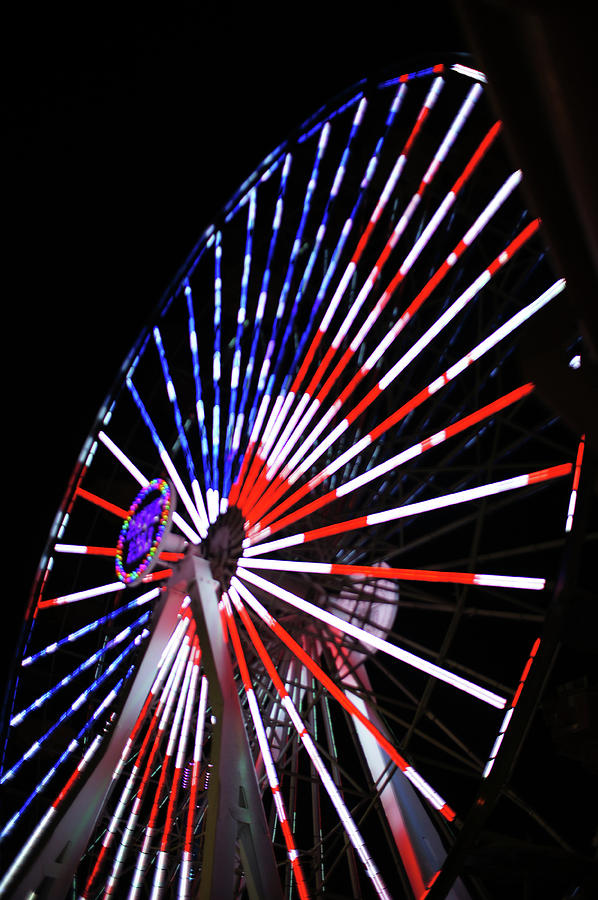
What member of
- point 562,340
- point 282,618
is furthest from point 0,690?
point 562,340

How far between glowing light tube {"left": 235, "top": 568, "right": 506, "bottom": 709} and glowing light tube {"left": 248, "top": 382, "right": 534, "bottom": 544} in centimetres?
55

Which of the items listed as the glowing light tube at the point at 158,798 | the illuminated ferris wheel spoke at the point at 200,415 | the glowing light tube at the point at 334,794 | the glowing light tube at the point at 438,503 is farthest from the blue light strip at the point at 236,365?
the glowing light tube at the point at 158,798

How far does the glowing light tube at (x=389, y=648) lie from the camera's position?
6.43 metres

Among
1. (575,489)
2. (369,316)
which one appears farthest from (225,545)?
(575,489)

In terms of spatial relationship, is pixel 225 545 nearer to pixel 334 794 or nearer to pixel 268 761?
pixel 268 761

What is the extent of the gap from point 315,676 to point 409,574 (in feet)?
4.94

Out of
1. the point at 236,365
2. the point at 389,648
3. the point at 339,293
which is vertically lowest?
the point at 389,648

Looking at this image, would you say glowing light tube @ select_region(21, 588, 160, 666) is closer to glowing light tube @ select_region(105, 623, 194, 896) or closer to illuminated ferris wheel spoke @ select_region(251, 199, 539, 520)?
glowing light tube @ select_region(105, 623, 194, 896)

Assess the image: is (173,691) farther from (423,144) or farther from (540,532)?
(423,144)

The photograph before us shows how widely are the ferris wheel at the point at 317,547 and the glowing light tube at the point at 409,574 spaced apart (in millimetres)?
37

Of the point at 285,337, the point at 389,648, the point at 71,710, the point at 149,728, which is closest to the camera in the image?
the point at 389,648

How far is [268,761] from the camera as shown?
7.50 meters

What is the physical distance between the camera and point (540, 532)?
1182 centimetres

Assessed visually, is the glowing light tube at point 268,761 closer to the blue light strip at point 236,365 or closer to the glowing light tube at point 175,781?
the glowing light tube at point 175,781
